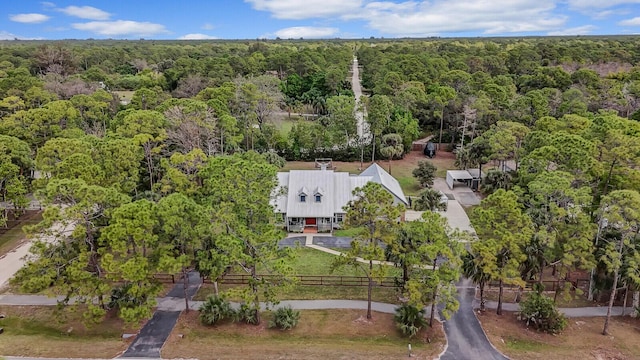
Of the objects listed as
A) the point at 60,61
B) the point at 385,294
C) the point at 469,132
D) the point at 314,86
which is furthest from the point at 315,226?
the point at 60,61

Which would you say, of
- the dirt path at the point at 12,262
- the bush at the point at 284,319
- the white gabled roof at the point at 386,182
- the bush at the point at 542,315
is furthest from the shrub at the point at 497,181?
the dirt path at the point at 12,262

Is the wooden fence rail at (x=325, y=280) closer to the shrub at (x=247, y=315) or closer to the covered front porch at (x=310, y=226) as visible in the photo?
the shrub at (x=247, y=315)

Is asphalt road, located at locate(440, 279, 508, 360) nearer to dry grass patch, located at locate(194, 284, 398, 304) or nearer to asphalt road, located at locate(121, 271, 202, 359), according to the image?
dry grass patch, located at locate(194, 284, 398, 304)

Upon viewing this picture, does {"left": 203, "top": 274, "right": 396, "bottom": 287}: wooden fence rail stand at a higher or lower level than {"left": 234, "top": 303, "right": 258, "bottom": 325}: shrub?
higher

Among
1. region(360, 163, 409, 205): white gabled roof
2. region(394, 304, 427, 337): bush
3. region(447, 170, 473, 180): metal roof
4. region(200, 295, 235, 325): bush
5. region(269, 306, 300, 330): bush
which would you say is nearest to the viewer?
region(394, 304, 427, 337): bush

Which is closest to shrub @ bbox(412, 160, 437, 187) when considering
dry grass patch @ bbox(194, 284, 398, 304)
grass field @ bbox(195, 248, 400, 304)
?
grass field @ bbox(195, 248, 400, 304)

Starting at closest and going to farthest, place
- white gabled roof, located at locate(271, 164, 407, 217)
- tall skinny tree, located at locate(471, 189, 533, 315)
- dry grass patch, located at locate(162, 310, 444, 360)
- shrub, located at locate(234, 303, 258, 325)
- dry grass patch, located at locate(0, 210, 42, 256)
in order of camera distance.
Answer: dry grass patch, located at locate(162, 310, 444, 360)
tall skinny tree, located at locate(471, 189, 533, 315)
shrub, located at locate(234, 303, 258, 325)
dry grass patch, located at locate(0, 210, 42, 256)
white gabled roof, located at locate(271, 164, 407, 217)
